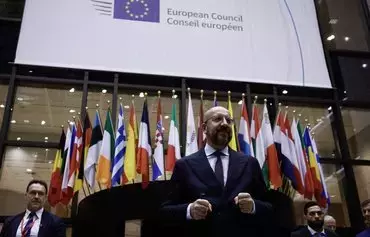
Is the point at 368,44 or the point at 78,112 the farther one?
the point at 368,44

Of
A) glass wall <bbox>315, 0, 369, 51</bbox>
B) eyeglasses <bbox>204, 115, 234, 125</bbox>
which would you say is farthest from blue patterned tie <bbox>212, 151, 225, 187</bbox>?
glass wall <bbox>315, 0, 369, 51</bbox>

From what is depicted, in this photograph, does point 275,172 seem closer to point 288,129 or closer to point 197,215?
point 288,129

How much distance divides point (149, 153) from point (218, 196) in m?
4.20

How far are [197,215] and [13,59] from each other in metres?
6.43

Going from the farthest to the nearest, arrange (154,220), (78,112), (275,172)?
1. (78,112)
2. (275,172)
3. (154,220)

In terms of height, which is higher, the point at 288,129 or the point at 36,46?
the point at 36,46

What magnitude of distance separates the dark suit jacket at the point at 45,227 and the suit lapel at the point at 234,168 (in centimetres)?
258

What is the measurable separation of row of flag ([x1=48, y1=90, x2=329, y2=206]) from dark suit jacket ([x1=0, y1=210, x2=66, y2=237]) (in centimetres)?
154

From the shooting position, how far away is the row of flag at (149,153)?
5914 mm

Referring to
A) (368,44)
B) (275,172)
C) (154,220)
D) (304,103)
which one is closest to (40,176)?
(275,172)

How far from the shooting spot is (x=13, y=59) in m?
7.40

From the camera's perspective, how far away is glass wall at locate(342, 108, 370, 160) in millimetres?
7755

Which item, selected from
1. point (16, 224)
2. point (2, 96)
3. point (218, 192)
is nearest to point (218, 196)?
point (218, 192)

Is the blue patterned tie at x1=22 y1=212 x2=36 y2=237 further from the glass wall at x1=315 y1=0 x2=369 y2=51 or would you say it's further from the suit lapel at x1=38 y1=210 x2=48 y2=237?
the glass wall at x1=315 y1=0 x2=369 y2=51
